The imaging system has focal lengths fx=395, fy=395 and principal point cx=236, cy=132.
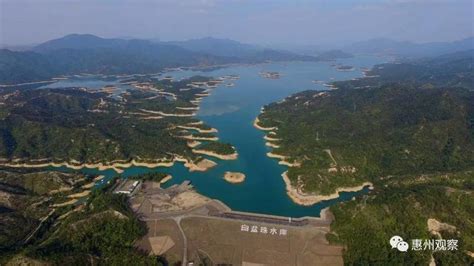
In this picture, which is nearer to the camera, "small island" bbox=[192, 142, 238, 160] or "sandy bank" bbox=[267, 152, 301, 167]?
"sandy bank" bbox=[267, 152, 301, 167]

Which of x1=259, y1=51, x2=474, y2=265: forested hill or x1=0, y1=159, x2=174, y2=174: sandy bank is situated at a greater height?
x1=259, y1=51, x2=474, y2=265: forested hill

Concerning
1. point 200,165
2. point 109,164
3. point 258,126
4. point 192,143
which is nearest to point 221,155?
point 200,165

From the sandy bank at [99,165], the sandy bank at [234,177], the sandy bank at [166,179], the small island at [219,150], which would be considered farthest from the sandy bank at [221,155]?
the sandy bank at [166,179]

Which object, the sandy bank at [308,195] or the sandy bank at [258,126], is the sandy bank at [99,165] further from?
the sandy bank at [258,126]

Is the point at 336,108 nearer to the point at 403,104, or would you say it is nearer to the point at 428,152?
the point at 403,104

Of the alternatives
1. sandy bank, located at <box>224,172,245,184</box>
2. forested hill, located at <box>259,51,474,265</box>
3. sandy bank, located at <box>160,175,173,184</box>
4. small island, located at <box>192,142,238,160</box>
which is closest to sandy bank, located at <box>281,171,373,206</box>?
forested hill, located at <box>259,51,474,265</box>

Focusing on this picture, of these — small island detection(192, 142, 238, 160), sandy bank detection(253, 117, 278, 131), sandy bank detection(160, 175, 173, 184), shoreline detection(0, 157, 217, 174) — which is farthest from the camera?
sandy bank detection(253, 117, 278, 131)

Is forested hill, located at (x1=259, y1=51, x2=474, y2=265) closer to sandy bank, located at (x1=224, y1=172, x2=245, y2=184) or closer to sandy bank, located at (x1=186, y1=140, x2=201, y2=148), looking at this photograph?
sandy bank, located at (x1=224, y1=172, x2=245, y2=184)
